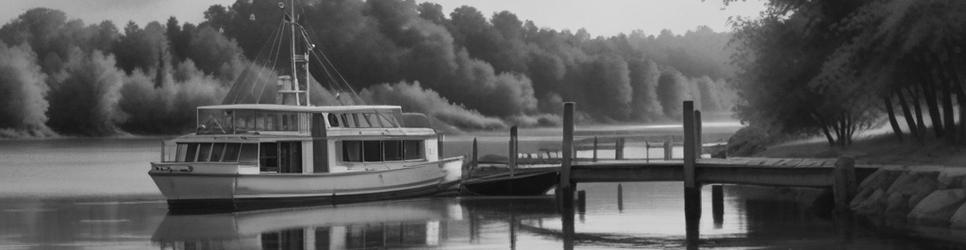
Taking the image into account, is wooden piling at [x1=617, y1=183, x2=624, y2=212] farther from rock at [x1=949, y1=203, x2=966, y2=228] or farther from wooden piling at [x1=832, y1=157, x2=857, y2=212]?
rock at [x1=949, y1=203, x2=966, y2=228]

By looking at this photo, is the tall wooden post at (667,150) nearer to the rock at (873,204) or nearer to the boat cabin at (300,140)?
the boat cabin at (300,140)

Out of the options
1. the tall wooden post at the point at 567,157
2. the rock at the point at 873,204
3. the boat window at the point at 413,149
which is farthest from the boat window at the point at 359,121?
the rock at the point at 873,204

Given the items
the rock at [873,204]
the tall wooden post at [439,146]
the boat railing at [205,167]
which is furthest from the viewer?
the tall wooden post at [439,146]

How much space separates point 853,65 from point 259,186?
17.7 meters

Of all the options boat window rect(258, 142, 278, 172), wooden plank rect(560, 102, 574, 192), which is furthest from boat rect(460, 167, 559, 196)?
boat window rect(258, 142, 278, 172)

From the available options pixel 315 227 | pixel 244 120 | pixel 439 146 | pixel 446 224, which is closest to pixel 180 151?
pixel 244 120

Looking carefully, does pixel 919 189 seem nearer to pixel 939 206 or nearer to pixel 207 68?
pixel 939 206

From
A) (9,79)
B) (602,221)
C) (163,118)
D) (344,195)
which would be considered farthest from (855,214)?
(163,118)

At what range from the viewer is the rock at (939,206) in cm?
3875

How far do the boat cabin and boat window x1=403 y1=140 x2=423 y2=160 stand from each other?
1 cm

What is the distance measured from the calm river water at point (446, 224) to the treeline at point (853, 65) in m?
3.20

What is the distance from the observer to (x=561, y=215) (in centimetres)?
4584

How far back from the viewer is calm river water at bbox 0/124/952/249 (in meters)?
38.5

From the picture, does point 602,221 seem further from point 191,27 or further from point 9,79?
point 191,27
